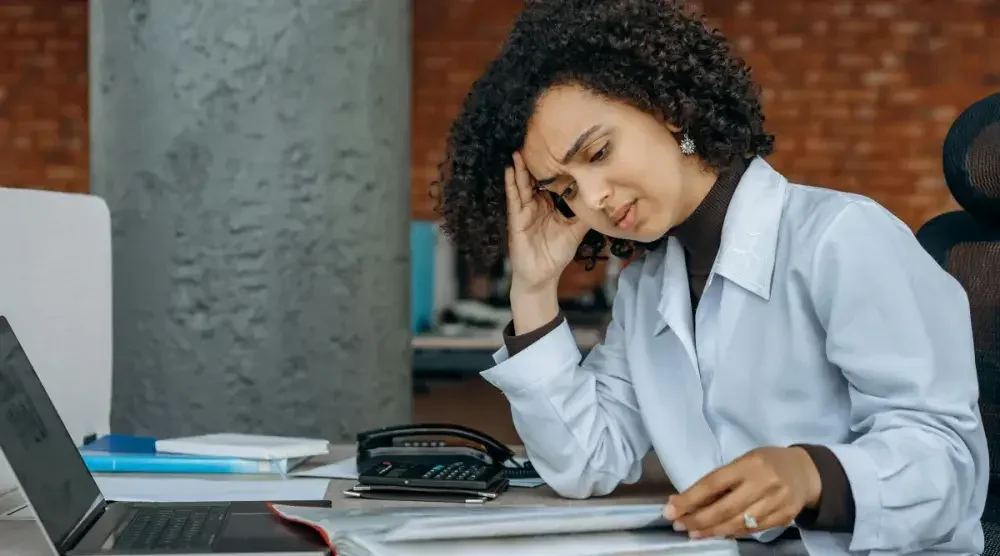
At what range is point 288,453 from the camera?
55.3 inches

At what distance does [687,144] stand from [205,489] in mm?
684

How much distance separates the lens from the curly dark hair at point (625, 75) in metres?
1.28

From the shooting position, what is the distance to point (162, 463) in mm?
1391

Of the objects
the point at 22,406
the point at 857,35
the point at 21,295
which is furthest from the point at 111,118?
the point at 857,35

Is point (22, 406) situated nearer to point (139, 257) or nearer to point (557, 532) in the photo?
point (557, 532)

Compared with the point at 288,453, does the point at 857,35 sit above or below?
above

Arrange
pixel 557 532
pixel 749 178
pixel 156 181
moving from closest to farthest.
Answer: pixel 557 532
pixel 749 178
pixel 156 181

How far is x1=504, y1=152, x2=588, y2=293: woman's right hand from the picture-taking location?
4.67 feet

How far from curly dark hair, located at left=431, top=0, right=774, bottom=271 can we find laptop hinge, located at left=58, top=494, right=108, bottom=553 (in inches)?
24.7

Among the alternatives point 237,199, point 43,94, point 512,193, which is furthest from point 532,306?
point 43,94

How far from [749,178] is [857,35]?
4.83 m

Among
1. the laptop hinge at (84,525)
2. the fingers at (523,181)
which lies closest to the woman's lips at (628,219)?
the fingers at (523,181)

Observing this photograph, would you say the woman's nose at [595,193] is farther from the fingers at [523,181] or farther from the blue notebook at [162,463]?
the blue notebook at [162,463]

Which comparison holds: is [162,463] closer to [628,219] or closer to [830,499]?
[628,219]
